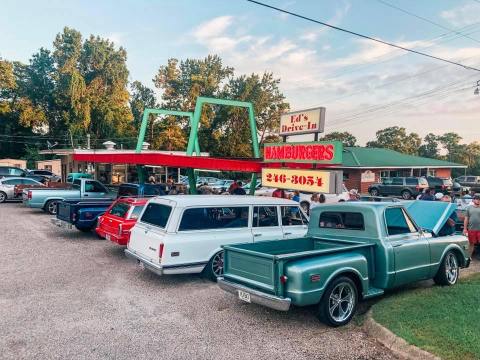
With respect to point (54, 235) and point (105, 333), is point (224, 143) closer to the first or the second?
point (54, 235)

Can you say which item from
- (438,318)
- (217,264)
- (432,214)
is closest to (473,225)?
(432,214)

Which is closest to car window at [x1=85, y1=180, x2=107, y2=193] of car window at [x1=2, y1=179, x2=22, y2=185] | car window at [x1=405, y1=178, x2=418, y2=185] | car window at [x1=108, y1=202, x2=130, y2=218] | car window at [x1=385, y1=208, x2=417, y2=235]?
car window at [x1=2, y1=179, x2=22, y2=185]

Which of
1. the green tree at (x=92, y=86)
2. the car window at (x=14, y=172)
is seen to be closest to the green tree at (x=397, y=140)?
the green tree at (x=92, y=86)

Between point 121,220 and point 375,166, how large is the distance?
33.2 metres

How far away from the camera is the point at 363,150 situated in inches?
1762

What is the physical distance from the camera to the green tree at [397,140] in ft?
246

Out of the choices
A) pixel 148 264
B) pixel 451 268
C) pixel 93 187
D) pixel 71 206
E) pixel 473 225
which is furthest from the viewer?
pixel 93 187

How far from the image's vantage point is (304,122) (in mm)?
13375

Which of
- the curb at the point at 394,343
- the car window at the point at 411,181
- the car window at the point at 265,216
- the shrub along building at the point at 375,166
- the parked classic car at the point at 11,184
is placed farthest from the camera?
the shrub along building at the point at 375,166

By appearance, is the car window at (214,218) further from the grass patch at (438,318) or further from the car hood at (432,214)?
the car hood at (432,214)

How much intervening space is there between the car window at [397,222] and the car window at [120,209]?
675 cm

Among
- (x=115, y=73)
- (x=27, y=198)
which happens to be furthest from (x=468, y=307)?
(x=115, y=73)

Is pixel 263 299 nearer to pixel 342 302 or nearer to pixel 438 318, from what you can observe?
pixel 342 302

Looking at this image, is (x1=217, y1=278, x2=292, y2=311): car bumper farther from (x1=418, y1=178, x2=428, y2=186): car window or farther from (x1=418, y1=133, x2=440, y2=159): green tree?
(x1=418, y1=133, x2=440, y2=159): green tree
